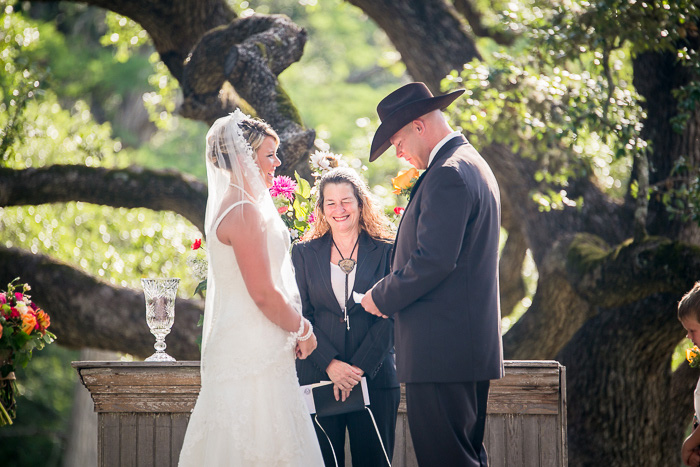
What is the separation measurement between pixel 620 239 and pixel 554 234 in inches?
21.9

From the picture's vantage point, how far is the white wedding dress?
3.12 m

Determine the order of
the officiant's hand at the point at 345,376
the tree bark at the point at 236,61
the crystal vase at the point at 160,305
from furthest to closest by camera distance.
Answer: the tree bark at the point at 236,61
the crystal vase at the point at 160,305
the officiant's hand at the point at 345,376

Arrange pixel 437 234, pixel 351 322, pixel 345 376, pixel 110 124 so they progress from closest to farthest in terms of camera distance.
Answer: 1. pixel 437 234
2. pixel 345 376
3. pixel 351 322
4. pixel 110 124

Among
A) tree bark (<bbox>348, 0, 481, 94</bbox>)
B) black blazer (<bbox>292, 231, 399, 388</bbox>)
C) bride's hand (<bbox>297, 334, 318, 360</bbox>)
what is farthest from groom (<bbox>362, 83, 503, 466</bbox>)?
tree bark (<bbox>348, 0, 481, 94</bbox>)

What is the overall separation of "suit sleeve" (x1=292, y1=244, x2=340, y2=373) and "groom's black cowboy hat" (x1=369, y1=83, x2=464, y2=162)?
700mm

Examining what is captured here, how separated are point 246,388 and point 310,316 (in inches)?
25.2

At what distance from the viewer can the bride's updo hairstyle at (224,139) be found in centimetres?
320

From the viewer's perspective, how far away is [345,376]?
349 cm

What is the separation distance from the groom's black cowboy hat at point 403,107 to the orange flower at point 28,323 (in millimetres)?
1941

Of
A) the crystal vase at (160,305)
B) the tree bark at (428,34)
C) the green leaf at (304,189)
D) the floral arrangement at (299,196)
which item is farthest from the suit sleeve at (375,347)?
the tree bark at (428,34)

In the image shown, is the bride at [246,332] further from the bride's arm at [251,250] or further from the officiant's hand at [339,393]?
the officiant's hand at [339,393]

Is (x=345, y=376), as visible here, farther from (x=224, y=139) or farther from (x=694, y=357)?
(x=694, y=357)

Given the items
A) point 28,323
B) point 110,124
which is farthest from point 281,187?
point 110,124

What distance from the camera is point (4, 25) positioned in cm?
935
